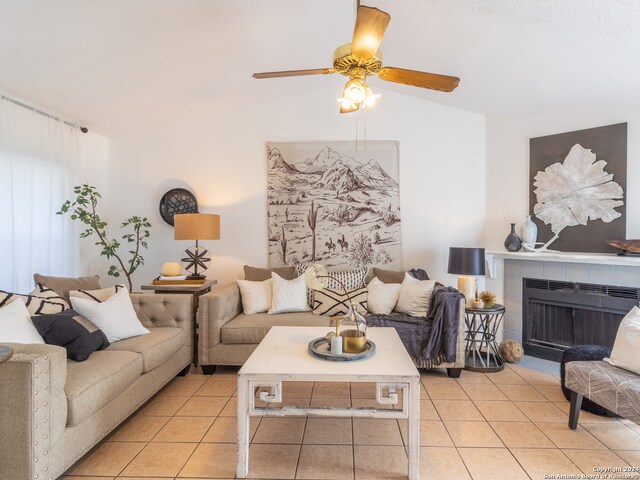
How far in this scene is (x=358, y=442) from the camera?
2.12 meters

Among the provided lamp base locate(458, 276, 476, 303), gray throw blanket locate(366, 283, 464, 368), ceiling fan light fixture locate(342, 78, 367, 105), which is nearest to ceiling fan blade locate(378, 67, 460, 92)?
ceiling fan light fixture locate(342, 78, 367, 105)

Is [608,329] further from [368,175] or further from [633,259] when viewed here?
[368,175]

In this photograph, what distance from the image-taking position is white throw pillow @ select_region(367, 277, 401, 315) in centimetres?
335

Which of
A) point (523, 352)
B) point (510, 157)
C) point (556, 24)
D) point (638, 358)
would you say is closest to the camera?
point (638, 358)

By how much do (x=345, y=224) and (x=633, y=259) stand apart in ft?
8.32

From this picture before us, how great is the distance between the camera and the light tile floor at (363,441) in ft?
6.14

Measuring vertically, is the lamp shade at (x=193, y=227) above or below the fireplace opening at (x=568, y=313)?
above

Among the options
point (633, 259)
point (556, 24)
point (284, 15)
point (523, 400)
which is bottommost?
point (523, 400)

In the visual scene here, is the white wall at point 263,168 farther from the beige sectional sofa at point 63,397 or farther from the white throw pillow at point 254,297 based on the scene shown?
the beige sectional sofa at point 63,397

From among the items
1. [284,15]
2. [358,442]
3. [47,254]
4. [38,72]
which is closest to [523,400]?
[358,442]

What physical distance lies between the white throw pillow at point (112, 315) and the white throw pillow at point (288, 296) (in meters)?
1.13

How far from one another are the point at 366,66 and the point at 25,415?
227 cm

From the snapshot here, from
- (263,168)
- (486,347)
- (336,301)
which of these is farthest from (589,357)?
(263,168)

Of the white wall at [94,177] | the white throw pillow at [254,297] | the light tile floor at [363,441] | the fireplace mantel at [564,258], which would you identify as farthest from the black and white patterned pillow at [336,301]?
the white wall at [94,177]
